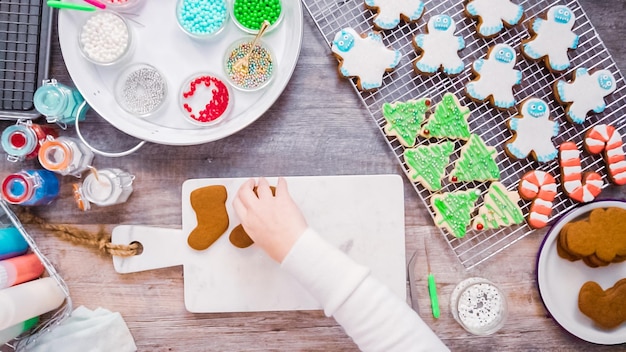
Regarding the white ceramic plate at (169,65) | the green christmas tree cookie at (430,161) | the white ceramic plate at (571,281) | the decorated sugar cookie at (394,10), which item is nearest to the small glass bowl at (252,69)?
the white ceramic plate at (169,65)

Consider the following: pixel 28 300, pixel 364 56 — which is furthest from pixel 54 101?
pixel 364 56

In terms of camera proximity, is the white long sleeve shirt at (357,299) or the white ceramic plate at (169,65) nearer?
the white long sleeve shirt at (357,299)

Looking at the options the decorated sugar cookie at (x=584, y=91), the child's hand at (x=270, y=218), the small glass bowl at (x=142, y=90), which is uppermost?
the decorated sugar cookie at (x=584, y=91)

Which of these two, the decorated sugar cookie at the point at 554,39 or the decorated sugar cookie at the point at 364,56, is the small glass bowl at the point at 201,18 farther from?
the decorated sugar cookie at the point at 554,39

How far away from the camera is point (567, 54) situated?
131 cm

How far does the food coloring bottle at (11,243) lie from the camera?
125 centimetres

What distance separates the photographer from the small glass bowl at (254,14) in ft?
4.20

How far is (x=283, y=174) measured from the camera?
1.35 metres

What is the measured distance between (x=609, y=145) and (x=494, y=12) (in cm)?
38

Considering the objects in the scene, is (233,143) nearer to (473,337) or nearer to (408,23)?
(408,23)

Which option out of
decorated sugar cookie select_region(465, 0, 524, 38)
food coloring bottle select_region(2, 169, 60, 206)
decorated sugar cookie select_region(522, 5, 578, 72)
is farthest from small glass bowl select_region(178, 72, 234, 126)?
decorated sugar cookie select_region(522, 5, 578, 72)

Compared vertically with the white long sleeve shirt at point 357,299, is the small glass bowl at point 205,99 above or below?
above

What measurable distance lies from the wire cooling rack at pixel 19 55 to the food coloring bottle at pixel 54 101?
0.04 meters

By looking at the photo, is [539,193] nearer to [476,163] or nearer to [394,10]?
[476,163]
